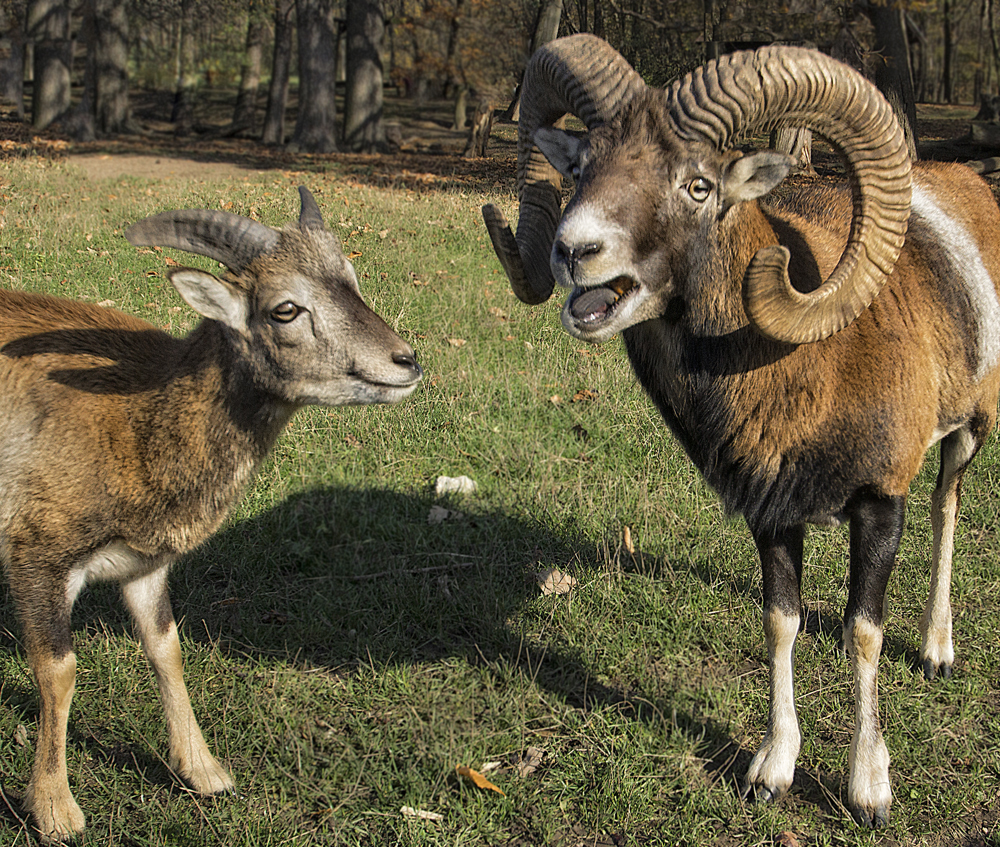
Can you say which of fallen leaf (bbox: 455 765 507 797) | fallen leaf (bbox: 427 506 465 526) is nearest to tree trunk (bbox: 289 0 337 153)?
fallen leaf (bbox: 427 506 465 526)

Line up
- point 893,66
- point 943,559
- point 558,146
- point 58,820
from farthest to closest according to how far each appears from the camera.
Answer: point 893,66 → point 943,559 → point 558,146 → point 58,820

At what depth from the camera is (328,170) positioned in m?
21.1

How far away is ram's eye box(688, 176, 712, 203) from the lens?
352 centimetres

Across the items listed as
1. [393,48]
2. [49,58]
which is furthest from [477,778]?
[393,48]

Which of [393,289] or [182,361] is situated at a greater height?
[182,361]

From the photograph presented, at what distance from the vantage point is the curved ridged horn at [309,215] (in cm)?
395

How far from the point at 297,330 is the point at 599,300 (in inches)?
51.9

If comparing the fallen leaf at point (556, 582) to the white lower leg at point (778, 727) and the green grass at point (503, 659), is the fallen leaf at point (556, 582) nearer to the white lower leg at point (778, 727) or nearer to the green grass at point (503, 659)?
the green grass at point (503, 659)

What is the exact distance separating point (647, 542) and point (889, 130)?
2856 mm

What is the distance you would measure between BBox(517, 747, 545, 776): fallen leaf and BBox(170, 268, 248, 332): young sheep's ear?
2.34m

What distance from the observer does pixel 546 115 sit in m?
4.37

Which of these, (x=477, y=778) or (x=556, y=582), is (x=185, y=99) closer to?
(x=556, y=582)

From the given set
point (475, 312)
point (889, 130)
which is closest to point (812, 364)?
point (889, 130)

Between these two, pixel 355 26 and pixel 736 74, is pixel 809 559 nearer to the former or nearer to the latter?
pixel 736 74
